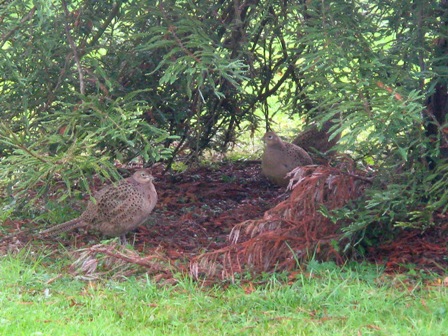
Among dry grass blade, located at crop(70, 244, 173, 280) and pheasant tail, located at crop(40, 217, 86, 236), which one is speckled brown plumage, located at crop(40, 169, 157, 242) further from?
dry grass blade, located at crop(70, 244, 173, 280)

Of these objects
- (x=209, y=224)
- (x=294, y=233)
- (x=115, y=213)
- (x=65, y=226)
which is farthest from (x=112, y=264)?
(x=209, y=224)

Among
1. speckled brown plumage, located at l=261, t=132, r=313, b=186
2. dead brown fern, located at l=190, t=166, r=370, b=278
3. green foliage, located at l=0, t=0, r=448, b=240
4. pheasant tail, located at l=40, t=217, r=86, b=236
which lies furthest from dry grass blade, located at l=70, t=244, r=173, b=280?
speckled brown plumage, located at l=261, t=132, r=313, b=186

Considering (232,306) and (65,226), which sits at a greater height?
(65,226)

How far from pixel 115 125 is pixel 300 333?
2223 millimetres

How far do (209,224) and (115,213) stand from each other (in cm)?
A: 90

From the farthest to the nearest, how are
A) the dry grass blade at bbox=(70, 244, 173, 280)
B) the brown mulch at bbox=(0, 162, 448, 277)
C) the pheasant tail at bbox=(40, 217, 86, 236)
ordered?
the pheasant tail at bbox=(40, 217, 86, 236)
the brown mulch at bbox=(0, 162, 448, 277)
the dry grass blade at bbox=(70, 244, 173, 280)

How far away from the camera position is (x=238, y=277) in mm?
6254

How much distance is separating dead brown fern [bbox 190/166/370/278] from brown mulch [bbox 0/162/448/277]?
1.02 ft

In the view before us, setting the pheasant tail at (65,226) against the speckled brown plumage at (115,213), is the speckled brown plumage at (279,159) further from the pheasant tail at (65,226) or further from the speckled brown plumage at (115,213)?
the pheasant tail at (65,226)

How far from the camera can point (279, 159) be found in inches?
355

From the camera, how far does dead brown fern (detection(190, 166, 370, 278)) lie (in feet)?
21.0

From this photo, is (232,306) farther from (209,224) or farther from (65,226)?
(65,226)

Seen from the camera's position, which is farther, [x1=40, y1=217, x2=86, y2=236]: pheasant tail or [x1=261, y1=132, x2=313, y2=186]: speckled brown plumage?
[x1=261, y1=132, x2=313, y2=186]: speckled brown plumage

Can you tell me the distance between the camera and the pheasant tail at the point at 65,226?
7.40m
